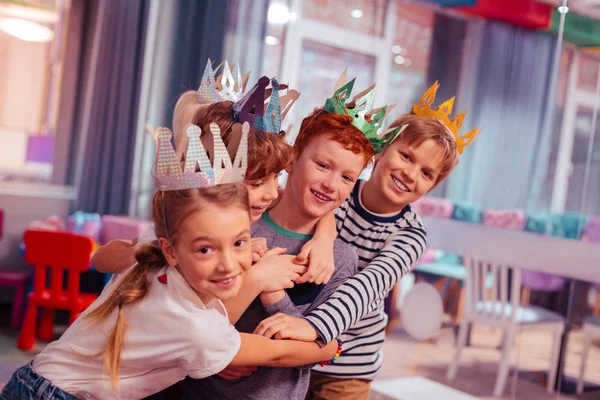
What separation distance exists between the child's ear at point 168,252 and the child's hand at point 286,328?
20 centimetres

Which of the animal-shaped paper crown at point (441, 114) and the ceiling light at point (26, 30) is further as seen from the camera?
the ceiling light at point (26, 30)

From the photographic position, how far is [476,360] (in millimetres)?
3715

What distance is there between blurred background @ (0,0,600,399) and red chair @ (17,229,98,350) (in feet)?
0.73

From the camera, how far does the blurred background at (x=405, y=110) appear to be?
11.0 ft

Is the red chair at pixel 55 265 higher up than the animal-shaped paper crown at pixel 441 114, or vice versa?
the animal-shaped paper crown at pixel 441 114

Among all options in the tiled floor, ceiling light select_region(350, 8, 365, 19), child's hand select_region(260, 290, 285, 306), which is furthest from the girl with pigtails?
ceiling light select_region(350, 8, 365, 19)

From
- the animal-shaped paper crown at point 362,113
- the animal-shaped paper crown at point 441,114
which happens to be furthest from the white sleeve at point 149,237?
the animal-shaped paper crown at point 441,114

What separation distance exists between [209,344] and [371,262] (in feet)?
1.61

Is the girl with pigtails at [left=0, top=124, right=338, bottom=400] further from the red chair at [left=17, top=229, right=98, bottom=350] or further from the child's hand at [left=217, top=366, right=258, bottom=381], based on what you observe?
the red chair at [left=17, top=229, right=98, bottom=350]

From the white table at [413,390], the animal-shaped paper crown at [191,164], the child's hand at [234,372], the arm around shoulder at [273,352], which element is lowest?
the white table at [413,390]

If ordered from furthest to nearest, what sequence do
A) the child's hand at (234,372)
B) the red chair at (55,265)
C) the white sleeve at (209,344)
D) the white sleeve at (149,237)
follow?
the red chair at (55,265) < the white sleeve at (149,237) < the child's hand at (234,372) < the white sleeve at (209,344)

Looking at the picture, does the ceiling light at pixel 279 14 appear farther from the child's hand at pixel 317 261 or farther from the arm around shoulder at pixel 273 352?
the arm around shoulder at pixel 273 352

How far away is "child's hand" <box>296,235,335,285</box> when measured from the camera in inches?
52.2

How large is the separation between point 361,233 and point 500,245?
85.5 inches
